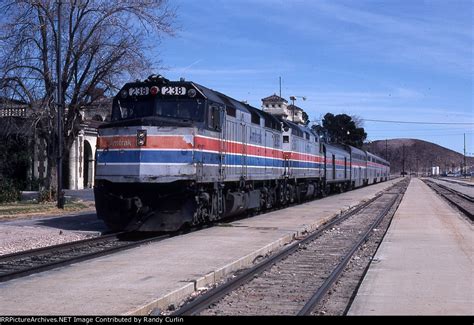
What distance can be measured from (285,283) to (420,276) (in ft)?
7.73

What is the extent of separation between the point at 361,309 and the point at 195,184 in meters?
8.98

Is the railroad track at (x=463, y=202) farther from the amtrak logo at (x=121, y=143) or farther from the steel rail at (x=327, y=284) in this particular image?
the amtrak logo at (x=121, y=143)

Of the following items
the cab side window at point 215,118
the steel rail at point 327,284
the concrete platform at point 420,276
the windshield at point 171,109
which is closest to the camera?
the concrete platform at point 420,276

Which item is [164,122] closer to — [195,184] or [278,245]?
[195,184]

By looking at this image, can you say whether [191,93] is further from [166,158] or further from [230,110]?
[230,110]

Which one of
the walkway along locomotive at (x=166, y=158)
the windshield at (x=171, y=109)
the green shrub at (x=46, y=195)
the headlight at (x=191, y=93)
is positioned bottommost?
the green shrub at (x=46, y=195)

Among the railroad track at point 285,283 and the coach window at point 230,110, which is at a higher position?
the coach window at point 230,110

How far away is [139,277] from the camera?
9.66 m

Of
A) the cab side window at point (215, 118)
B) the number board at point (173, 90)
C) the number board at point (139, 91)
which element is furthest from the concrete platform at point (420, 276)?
the number board at point (139, 91)

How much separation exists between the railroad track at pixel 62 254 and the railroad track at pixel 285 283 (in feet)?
12.3

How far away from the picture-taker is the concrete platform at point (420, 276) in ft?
25.6

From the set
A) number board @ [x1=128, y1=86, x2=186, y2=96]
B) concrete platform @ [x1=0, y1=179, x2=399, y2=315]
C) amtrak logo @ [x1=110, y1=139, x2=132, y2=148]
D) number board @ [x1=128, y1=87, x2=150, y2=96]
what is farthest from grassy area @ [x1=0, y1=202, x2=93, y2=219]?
concrete platform @ [x1=0, y1=179, x2=399, y2=315]

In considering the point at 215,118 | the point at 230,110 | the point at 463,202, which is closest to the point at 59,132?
the point at 230,110

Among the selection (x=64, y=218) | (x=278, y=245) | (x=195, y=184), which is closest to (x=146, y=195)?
(x=195, y=184)
